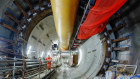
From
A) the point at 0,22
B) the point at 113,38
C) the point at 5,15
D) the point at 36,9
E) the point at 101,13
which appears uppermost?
the point at 36,9

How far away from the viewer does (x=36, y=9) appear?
4012mm

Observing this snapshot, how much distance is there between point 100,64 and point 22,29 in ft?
13.6

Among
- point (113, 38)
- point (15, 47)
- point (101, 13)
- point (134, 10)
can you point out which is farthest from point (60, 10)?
point (15, 47)

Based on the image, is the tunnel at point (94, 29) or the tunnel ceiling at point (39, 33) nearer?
the tunnel at point (94, 29)

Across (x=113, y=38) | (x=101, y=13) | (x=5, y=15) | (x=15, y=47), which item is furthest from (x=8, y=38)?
(x=113, y=38)

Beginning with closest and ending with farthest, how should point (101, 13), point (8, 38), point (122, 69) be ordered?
point (101, 13) → point (122, 69) → point (8, 38)

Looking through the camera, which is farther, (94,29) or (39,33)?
(39,33)

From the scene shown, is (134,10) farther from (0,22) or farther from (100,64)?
(0,22)

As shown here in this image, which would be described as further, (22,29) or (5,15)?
(22,29)

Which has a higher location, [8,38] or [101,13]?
[101,13]

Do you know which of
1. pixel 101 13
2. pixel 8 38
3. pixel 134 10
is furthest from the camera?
pixel 8 38

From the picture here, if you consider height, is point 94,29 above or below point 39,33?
below

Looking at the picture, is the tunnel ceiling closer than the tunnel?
No

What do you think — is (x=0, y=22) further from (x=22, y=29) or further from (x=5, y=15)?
(x=22, y=29)
